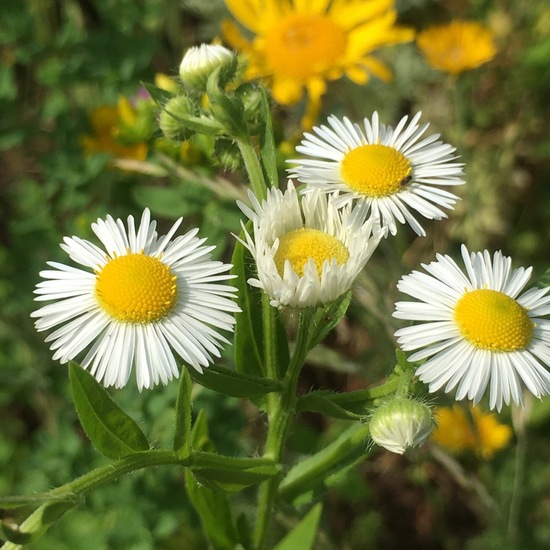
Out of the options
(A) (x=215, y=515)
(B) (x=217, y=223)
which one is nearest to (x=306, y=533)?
(A) (x=215, y=515)

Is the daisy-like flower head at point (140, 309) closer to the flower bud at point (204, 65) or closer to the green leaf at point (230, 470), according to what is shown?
the green leaf at point (230, 470)

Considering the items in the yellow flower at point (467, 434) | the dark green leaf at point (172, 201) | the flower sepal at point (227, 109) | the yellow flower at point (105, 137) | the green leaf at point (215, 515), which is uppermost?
the yellow flower at point (105, 137)

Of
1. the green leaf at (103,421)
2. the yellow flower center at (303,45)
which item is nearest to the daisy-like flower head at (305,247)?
the green leaf at (103,421)

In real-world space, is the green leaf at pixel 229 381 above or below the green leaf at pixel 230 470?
above

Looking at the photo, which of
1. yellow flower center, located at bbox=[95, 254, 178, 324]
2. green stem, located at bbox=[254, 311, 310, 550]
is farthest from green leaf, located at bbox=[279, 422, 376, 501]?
yellow flower center, located at bbox=[95, 254, 178, 324]

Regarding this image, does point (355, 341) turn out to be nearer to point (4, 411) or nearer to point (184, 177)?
point (184, 177)

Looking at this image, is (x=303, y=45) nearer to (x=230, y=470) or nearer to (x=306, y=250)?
(x=306, y=250)
